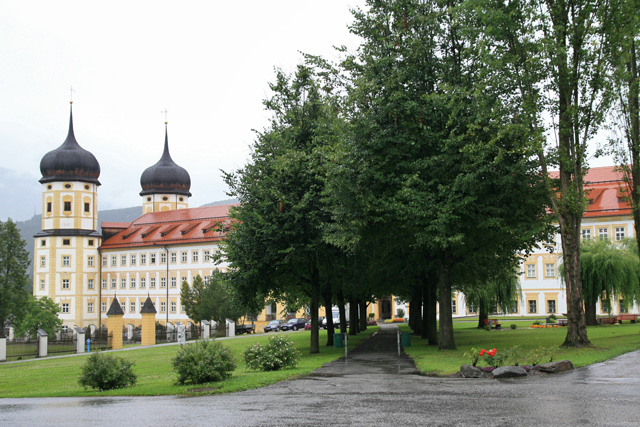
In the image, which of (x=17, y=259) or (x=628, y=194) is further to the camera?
(x=17, y=259)

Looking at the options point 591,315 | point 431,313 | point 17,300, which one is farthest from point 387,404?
point 17,300

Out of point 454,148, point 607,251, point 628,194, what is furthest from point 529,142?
point 607,251

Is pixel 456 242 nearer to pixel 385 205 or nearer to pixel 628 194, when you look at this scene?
pixel 385 205

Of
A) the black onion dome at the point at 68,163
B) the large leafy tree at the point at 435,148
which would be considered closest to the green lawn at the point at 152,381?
the large leafy tree at the point at 435,148

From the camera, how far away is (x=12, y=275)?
231 feet

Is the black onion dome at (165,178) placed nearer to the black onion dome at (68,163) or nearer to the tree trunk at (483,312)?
the black onion dome at (68,163)

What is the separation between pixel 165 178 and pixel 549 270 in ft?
207

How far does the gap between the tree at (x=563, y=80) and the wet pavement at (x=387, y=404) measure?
7.18 m

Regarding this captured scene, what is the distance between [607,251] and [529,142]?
23.9m

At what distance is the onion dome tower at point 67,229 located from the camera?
90.4 metres

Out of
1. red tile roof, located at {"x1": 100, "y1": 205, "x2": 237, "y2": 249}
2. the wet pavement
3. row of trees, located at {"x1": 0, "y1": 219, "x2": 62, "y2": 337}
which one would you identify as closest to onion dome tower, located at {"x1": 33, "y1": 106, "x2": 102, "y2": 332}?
red tile roof, located at {"x1": 100, "y1": 205, "x2": 237, "y2": 249}

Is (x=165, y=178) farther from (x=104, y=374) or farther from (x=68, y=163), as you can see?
(x=104, y=374)

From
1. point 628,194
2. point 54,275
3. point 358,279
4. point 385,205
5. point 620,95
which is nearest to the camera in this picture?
point 385,205

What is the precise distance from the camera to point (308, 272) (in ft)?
104
